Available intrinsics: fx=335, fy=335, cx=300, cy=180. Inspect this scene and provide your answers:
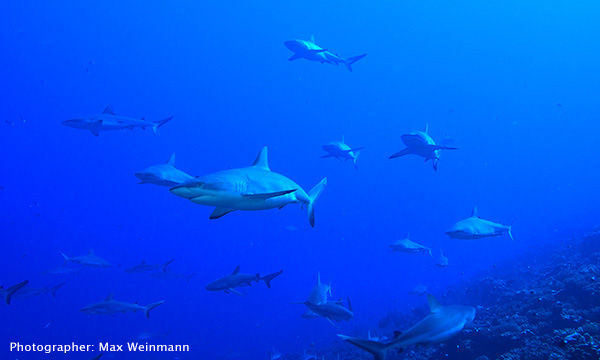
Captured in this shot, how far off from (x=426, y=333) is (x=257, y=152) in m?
108

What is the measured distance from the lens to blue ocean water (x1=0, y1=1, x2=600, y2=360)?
5650cm

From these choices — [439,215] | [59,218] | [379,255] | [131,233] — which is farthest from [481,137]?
[59,218]

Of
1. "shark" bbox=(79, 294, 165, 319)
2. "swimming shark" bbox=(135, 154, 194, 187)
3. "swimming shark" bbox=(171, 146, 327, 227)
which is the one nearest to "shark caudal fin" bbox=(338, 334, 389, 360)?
"swimming shark" bbox=(171, 146, 327, 227)

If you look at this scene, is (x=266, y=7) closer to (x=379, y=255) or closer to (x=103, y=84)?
(x=103, y=84)

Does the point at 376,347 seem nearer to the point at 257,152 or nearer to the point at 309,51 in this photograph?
the point at 309,51

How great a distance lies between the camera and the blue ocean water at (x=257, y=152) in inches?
2224

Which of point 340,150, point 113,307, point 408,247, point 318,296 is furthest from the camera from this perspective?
point 340,150

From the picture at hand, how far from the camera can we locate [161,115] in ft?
302

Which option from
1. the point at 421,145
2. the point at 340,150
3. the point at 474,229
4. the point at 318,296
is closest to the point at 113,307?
the point at 318,296

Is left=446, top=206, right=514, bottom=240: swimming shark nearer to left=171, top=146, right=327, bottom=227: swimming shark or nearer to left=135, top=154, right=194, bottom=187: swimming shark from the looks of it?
left=171, top=146, right=327, bottom=227: swimming shark

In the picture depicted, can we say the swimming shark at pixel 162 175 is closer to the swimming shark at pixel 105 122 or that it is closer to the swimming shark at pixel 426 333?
the swimming shark at pixel 105 122

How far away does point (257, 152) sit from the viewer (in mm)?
110625

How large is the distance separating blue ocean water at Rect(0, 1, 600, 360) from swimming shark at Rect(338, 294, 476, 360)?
25.3 m

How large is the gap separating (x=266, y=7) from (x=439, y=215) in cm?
10592
